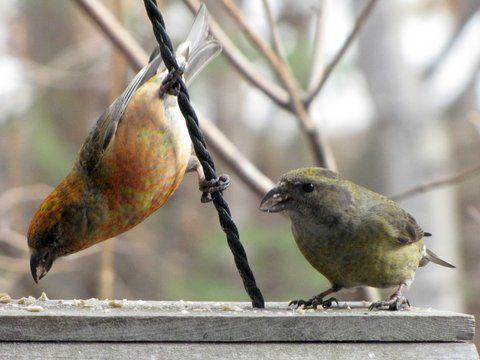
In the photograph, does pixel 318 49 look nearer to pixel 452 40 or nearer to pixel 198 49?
pixel 198 49

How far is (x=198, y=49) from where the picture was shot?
163 inches

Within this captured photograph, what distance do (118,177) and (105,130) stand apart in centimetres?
32

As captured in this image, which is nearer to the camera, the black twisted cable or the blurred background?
the black twisted cable

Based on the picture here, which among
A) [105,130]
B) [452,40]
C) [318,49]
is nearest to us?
[105,130]

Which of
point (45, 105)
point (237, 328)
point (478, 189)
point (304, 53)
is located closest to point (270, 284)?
point (304, 53)

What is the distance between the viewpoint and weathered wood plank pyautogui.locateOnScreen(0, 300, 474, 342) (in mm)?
2207

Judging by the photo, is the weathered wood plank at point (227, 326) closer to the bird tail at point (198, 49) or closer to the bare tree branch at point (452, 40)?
the bird tail at point (198, 49)

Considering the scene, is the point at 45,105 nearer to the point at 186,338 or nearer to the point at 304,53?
the point at 304,53

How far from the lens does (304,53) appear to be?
8.59 metres

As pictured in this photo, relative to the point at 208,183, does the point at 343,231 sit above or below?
below

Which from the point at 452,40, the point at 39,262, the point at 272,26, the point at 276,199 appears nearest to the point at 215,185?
the point at 276,199

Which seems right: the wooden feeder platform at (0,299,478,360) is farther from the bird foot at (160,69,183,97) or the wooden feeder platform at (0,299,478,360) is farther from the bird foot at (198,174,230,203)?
the bird foot at (160,69,183,97)

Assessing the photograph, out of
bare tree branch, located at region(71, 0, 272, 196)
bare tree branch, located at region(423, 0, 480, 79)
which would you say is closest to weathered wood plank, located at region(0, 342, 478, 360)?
bare tree branch, located at region(71, 0, 272, 196)

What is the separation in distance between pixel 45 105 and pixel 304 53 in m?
3.66
